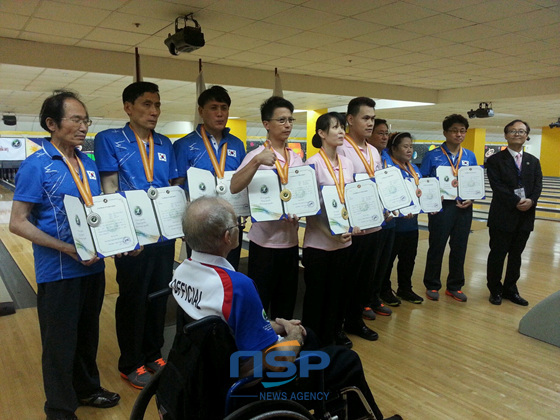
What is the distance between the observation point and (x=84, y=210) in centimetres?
182

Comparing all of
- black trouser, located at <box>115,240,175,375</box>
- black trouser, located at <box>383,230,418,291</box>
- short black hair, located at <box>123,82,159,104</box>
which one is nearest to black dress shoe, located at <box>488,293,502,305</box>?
black trouser, located at <box>383,230,418,291</box>

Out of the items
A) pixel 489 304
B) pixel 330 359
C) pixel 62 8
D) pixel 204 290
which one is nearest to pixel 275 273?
pixel 330 359

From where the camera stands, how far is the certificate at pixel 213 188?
2.16 meters

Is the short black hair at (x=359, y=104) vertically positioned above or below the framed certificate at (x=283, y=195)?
above

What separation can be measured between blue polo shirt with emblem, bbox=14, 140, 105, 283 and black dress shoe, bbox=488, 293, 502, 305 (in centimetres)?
321

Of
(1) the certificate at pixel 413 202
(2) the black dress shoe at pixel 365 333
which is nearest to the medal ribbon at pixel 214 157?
(1) the certificate at pixel 413 202

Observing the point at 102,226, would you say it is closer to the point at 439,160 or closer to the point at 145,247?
the point at 145,247

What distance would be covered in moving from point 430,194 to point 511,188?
Result: 27.2 inches

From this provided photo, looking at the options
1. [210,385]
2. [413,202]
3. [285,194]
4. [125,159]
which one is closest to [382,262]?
[413,202]

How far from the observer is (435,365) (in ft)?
8.25

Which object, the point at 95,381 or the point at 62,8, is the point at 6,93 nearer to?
the point at 62,8

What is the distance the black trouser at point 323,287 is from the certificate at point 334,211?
0.17 metres

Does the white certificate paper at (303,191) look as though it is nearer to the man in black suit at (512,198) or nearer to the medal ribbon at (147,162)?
the medal ribbon at (147,162)

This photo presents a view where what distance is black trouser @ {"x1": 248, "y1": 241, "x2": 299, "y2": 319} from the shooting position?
2377mm
